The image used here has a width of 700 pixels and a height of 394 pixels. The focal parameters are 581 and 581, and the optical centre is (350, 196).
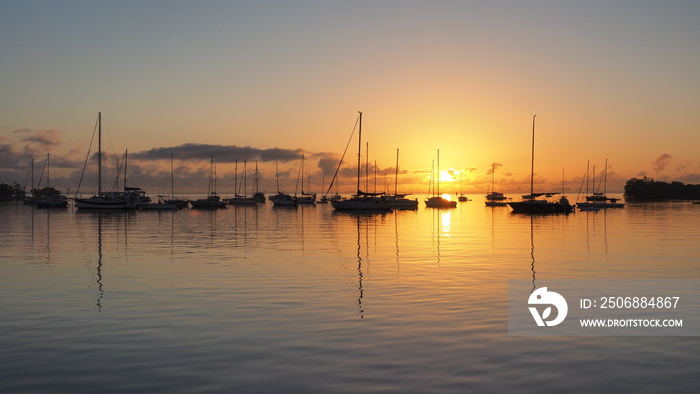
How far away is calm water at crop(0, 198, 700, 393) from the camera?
38.3 ft

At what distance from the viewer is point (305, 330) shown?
53.1ft

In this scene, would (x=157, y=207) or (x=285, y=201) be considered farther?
(x=285, y=201)

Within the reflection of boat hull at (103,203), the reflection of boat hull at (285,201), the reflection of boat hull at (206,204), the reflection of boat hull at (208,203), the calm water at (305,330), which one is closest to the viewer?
the calm water at (305,330)

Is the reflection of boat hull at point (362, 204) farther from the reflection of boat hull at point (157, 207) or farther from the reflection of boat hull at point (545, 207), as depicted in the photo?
the reflection of boat hull at point (157, 207)

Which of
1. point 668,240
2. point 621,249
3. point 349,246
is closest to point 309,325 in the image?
Result: point 349,246

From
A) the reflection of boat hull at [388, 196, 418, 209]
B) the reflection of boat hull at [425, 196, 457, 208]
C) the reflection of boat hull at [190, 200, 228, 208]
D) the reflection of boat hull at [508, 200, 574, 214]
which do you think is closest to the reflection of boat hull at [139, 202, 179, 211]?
the reflection of boat hull at [190, 200, 228, 208]

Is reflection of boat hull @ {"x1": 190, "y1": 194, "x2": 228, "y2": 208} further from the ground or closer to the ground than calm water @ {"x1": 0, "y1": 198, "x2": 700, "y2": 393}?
further from the ground

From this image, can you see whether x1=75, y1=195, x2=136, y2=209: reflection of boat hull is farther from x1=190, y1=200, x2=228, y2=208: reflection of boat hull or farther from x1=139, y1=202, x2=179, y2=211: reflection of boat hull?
x1=190, y1=200, x2=228, y2=208: reflection of boat hull

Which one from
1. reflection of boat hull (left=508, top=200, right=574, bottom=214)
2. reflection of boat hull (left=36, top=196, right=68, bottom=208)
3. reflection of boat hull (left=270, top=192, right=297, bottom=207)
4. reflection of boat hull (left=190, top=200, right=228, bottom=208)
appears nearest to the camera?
reflection of boat hull (left=508, top=200, right=574, bottom=214)

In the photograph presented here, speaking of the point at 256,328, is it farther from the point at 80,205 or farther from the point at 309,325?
the point at 80,205

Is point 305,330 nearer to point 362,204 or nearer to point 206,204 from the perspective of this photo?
point 362,204

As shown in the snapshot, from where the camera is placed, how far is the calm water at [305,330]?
1168cm

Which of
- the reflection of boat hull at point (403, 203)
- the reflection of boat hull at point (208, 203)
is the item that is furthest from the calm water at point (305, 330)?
the reflection of boat hull at point (208, 203)

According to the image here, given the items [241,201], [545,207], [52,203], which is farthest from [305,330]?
[241,201]
